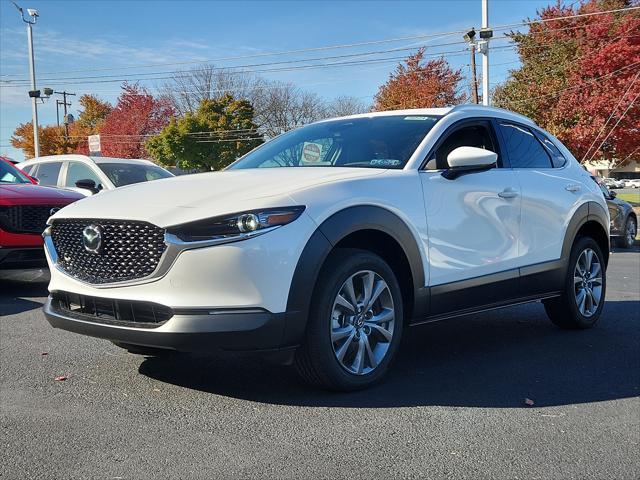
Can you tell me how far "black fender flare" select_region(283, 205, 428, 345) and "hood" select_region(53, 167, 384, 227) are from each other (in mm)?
244

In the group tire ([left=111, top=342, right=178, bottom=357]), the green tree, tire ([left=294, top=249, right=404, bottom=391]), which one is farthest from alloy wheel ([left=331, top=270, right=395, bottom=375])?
the green tree

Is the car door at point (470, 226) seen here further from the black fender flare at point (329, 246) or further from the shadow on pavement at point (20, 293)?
the shadow on pavement at point (20, 293)

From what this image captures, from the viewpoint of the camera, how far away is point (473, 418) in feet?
12.2

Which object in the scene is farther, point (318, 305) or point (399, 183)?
point (399, 183)

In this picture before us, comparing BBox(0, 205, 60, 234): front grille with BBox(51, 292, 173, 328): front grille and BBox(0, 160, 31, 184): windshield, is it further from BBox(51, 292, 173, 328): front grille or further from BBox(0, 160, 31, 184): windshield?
BBox(51, 292, 173, 328): front grille

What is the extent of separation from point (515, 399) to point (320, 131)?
8.28 feet

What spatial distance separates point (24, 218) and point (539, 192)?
538cm

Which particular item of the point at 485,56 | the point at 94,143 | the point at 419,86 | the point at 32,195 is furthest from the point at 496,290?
the point at 419,86

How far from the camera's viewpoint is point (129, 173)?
10.9 m

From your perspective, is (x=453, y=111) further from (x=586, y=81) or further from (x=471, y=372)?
(x=586, y=81)

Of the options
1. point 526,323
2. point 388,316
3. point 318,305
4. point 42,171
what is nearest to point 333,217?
point 318,305

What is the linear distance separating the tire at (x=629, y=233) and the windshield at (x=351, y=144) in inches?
486

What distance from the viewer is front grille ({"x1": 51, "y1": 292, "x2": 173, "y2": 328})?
3.62 metres

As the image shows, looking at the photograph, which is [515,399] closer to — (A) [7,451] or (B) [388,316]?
(B) [388,316]
